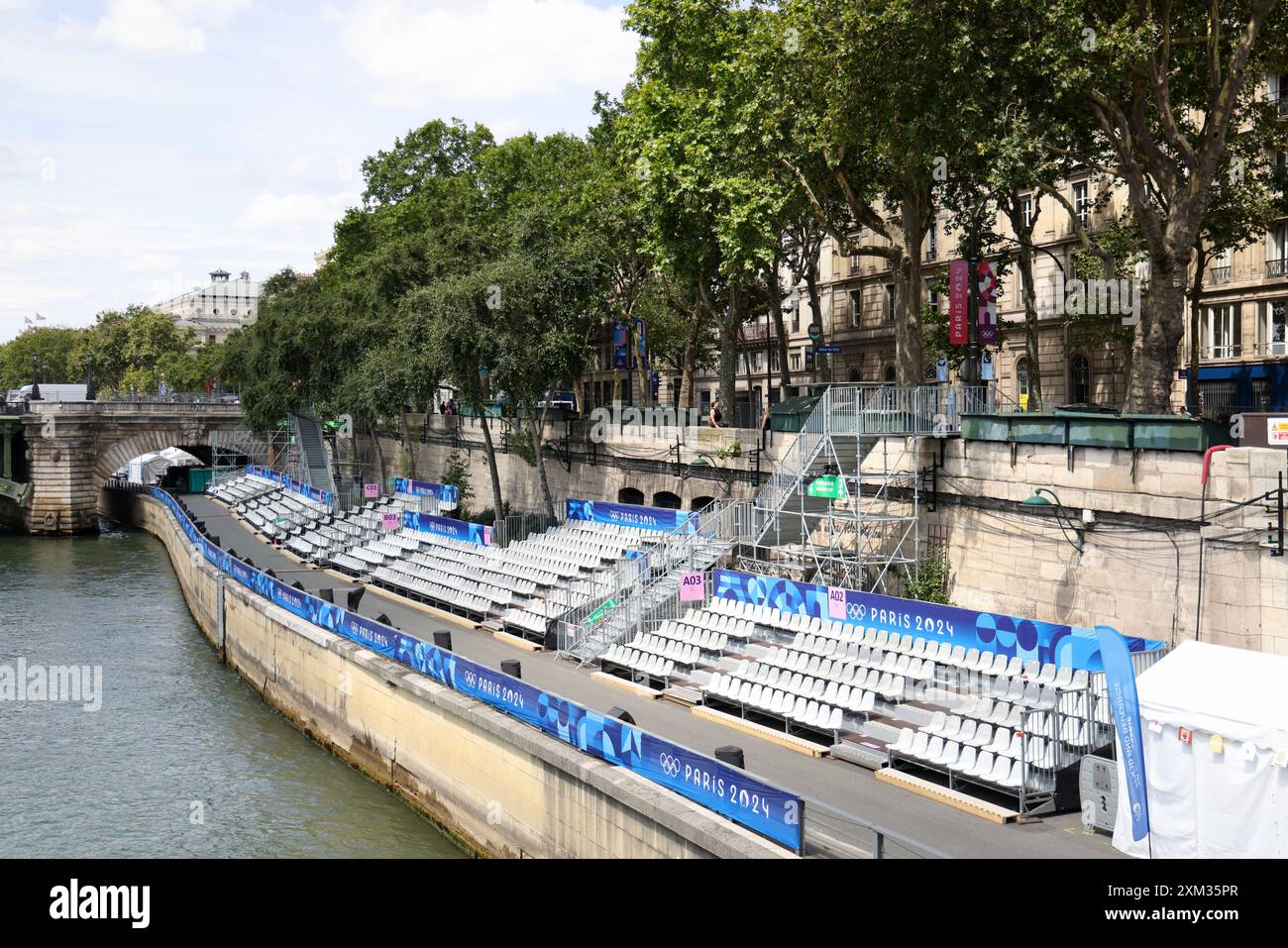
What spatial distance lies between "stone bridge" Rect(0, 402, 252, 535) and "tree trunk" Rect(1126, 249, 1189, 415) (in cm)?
6726

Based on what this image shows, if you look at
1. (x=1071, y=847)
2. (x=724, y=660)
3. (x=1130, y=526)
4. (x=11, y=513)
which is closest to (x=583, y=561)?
(x=724, y=660)

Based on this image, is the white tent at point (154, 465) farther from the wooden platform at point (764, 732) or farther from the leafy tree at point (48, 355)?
the wooden platform at point (764, 732)

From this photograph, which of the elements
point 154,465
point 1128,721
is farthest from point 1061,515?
point 154,465

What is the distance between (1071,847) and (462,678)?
1137 centimetres

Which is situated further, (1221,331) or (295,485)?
(295,485)

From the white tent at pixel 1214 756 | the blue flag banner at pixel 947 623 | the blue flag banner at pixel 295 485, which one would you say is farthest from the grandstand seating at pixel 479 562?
the white tent at pixel 1214 756

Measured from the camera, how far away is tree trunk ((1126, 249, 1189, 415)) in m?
23.4

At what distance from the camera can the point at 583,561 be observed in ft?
108

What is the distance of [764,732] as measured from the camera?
19906 millimetres

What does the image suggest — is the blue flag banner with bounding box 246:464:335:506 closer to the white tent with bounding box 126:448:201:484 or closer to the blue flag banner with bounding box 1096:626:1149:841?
the white tent with bounding box 126:448:201:484

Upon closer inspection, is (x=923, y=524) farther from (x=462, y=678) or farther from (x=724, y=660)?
(x=462, y=678)

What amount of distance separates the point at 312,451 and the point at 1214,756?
59821 mm

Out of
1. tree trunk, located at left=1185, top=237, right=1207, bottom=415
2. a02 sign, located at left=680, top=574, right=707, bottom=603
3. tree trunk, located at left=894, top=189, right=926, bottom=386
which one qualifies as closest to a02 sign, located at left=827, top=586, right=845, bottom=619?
A: a02 sign, located at left=680, top=574, right=707, bottom=603

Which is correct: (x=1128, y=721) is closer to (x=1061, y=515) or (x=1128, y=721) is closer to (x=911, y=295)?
(x=1061, y=515)
